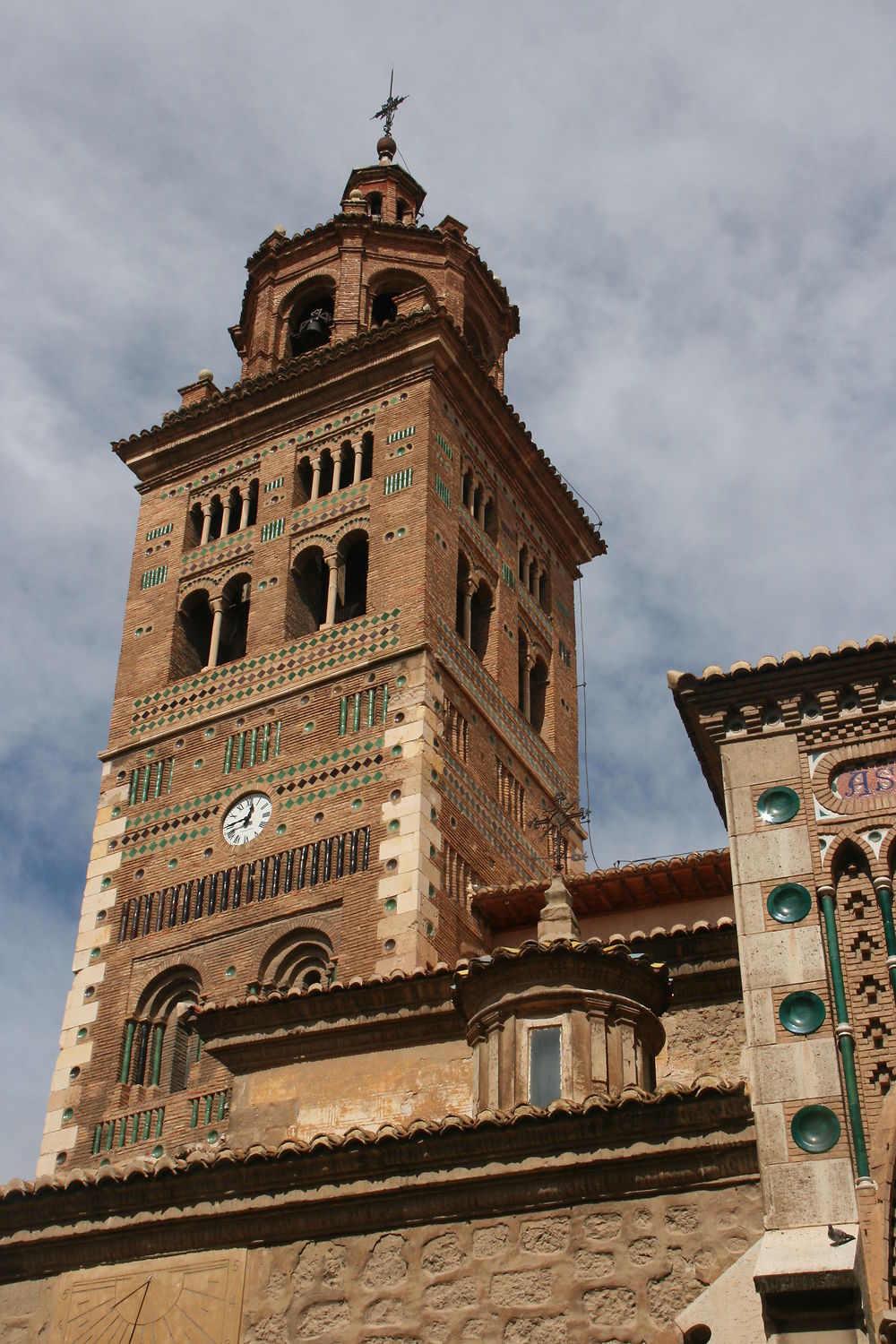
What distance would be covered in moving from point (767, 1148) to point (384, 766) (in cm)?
1369

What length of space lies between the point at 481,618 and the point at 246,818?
550 cm

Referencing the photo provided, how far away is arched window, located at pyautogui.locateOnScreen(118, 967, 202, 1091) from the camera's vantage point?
2388cm

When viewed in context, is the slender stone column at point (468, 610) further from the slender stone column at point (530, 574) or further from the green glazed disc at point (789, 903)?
the green glazed disc at point (789, 903)

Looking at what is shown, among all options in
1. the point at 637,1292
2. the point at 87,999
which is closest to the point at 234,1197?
the point at 637,1292

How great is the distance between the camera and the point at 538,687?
30547 millimetres

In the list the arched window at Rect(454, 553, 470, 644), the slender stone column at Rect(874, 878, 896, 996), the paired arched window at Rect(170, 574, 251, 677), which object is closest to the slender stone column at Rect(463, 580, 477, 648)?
the arched window at Rect(454, 553, 470, 644)

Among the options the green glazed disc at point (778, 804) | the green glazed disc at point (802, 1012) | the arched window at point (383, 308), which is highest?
the arched window at point (383, 308)

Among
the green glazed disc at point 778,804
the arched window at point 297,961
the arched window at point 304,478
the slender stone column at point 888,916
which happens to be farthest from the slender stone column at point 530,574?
the slender stone column at point 888,916

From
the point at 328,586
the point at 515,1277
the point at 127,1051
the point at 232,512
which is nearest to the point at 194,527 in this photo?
the point at 232,512

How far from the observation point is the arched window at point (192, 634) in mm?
29000

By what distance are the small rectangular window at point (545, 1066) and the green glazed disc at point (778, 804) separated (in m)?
2.76

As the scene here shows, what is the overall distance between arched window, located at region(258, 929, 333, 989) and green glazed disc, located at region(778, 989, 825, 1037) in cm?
1184

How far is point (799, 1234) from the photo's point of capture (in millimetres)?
11164

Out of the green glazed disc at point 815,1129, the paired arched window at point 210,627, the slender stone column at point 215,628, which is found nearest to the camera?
the green glazed disc at point 815,1129
